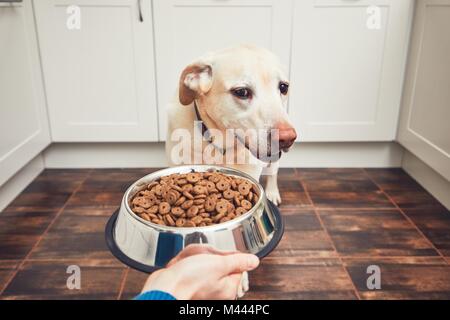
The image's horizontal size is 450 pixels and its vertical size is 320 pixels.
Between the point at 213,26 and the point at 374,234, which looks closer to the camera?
the point at 374,234

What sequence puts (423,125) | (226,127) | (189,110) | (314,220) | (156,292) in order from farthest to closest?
(423,125) → (314,220) → (189,110) → (226,127) → (156,292)

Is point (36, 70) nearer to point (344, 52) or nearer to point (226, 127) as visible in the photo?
point (226, 127)

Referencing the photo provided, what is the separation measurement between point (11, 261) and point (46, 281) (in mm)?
207

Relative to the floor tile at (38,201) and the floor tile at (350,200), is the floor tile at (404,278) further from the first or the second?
the floor tile at (38,201)

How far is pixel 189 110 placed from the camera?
1431mm

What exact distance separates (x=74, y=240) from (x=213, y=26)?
3.98 ft

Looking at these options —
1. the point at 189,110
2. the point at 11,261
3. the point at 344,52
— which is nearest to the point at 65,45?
the point at 189,110

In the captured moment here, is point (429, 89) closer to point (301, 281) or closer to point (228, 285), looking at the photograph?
point (301, 281)

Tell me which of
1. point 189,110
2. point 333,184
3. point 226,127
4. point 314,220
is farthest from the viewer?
point 333,184

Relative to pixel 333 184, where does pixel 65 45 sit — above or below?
above

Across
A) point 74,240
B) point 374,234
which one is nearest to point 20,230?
point 74,240

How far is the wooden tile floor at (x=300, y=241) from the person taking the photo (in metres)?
1.33

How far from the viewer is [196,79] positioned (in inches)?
51.8

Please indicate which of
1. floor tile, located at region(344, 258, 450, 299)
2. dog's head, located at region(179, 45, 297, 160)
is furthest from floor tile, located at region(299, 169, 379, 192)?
dog's head, located at region(179, 45, 297, 160)
